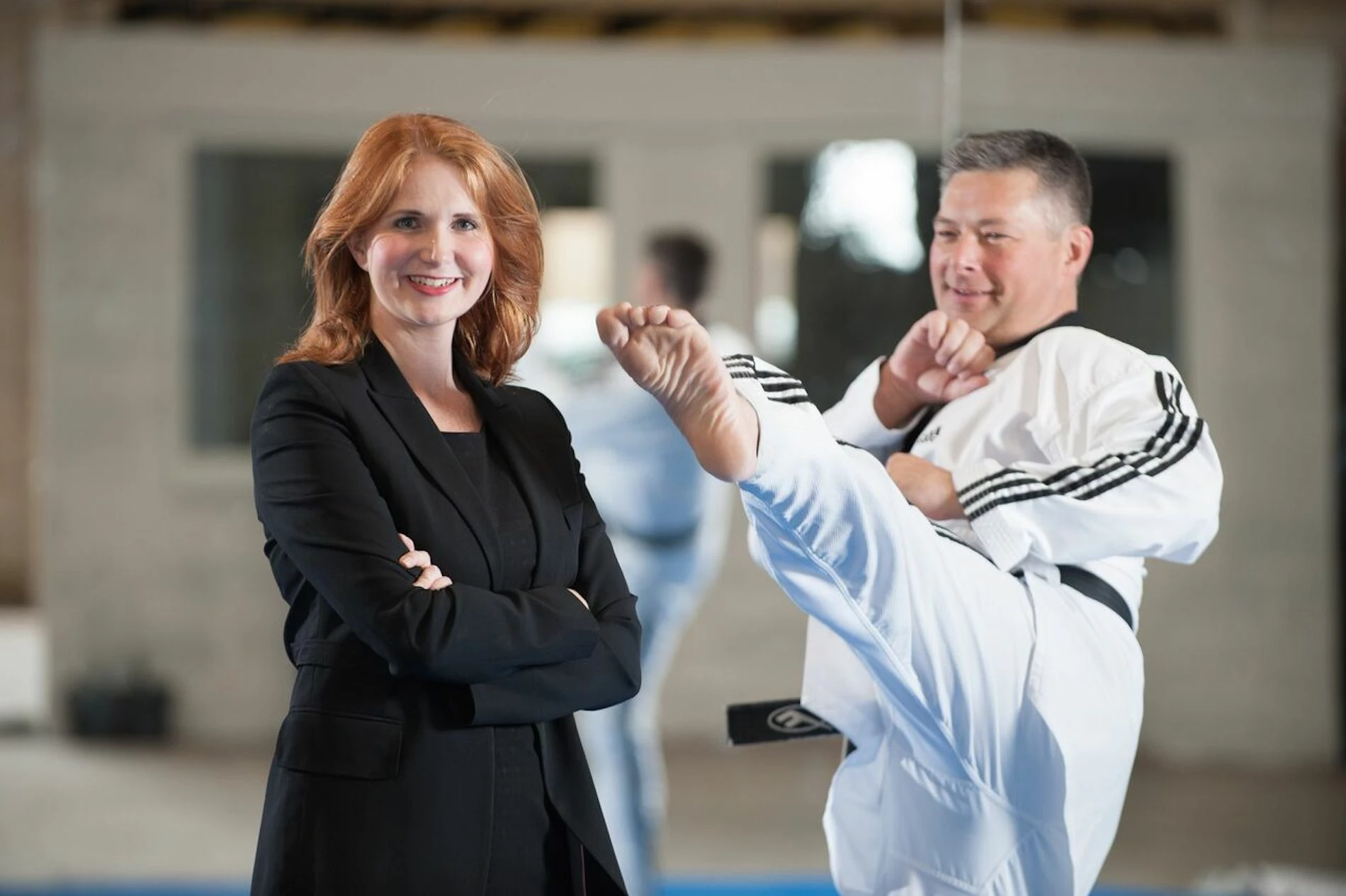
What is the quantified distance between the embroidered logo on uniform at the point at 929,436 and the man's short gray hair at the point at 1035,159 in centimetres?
36

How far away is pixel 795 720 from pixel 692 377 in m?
0.73

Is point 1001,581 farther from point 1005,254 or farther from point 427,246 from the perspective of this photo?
point 427,246

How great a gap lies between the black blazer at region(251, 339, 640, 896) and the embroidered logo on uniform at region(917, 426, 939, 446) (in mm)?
635

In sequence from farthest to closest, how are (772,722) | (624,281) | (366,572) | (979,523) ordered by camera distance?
(624,281) < (772,722) < (979,523) < (366,572)

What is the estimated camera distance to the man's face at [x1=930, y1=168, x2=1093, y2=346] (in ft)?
6.30

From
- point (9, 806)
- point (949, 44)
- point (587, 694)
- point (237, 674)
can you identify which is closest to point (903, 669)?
point (587, 694)

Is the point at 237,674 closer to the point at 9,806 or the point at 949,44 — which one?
the point at 9,806

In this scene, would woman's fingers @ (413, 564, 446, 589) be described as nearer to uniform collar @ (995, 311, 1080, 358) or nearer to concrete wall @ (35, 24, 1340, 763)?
uniform collar @ (995, 311, 1080, 358)

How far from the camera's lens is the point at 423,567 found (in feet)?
4.79

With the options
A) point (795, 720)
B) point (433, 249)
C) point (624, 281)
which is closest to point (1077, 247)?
point (795, 720)

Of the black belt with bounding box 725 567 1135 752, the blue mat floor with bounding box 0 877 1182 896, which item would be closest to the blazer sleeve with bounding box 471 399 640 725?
the black belt with bounding box 725 567 1135 752

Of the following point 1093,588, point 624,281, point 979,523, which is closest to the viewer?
point 979,523

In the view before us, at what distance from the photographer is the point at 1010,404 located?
1891mm

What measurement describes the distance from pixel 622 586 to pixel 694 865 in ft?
9.16
